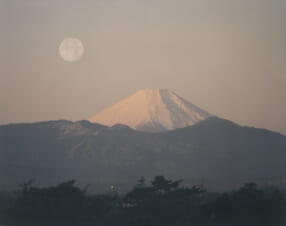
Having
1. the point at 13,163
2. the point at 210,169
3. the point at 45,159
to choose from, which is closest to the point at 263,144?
the point at 210,169

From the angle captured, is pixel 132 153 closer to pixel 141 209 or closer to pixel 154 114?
A: pixel 154 114

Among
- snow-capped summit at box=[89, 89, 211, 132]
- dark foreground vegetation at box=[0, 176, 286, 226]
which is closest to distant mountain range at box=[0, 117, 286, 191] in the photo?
snow-capped summit at box=[89, 89, 211, 132]

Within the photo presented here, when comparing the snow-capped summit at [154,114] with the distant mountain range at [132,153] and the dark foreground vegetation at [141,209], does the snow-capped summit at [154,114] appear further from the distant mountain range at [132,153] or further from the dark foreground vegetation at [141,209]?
the dark foreground vegetation at [141,209]

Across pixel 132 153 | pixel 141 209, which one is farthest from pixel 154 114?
pixel 141 209

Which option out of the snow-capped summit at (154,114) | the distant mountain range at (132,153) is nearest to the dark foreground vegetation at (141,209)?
the distant mountain range at (132,153)

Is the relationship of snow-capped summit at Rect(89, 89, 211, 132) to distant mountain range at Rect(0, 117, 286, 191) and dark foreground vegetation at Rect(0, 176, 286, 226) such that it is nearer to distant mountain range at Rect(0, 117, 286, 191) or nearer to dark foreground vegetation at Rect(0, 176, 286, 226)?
distant mountain range at Rect(0, 117, 286, 191)
